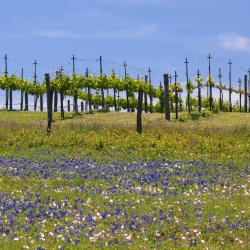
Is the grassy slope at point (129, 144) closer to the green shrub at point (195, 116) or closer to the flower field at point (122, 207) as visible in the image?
the flower field at point (122, 207)

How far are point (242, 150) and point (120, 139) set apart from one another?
6240 mm

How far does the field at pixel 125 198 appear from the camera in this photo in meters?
10.5

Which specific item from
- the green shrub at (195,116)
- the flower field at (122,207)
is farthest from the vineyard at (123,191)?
the green shrub at (195,116)

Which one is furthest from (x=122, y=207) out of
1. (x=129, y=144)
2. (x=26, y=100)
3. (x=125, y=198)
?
(x=26, y=100)

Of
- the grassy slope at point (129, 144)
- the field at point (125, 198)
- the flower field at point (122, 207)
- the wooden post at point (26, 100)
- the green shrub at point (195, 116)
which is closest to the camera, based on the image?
the flower field at point (122, 207)

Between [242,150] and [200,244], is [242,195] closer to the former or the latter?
[200,244]

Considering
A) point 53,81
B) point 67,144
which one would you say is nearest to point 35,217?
point 67,144

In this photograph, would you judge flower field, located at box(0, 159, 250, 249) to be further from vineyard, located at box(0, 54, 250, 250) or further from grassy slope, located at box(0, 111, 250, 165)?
grassy slope, located at box(0, 111, 250, 165)

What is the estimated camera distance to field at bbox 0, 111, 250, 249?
34.3 feet

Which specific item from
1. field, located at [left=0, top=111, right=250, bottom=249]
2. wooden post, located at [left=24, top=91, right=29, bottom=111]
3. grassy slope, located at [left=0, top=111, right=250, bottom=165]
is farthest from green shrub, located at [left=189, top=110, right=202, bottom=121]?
wooden post, located at [left=24, top=91, right=29, bottom=111]

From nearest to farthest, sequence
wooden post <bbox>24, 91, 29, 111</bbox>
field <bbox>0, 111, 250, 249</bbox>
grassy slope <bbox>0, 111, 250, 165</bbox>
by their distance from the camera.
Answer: field <bbox>0, 111, 250, 249</bbox>
grassy slope <bbox>0, 111, 250, 165</bbox>
wooden post <bbox>24, 91, 29, 111</bbox>

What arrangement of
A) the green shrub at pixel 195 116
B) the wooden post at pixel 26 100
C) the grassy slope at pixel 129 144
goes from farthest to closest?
the wooden post at pixel 26 100
the green shrub at pixel 195 116
the grassy slope at pixel 129 144

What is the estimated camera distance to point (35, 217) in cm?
1179

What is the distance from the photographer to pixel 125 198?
14.3 meters
